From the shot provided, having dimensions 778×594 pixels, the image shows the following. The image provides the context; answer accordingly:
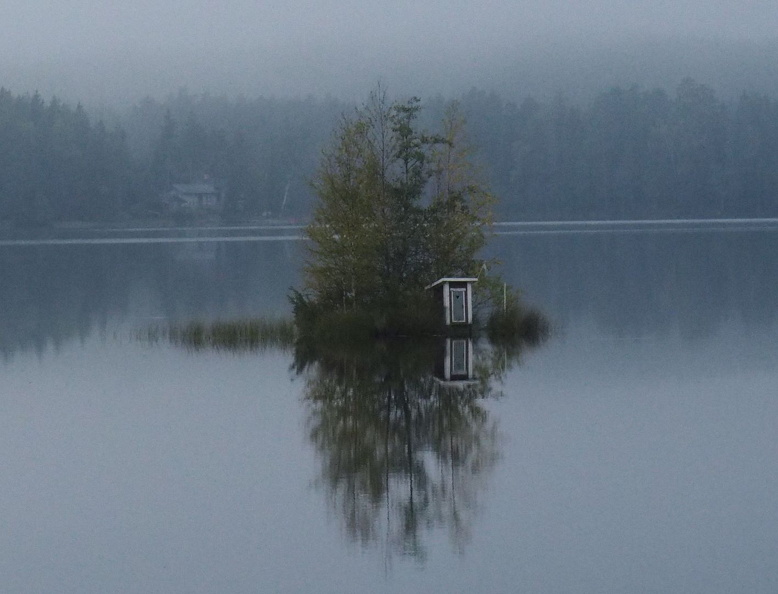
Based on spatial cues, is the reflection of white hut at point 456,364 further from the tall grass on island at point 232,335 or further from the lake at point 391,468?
the tall grass on island at point 232,335

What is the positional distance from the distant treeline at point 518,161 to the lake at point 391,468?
108997 millimetres

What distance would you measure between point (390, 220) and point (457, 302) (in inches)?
85.5

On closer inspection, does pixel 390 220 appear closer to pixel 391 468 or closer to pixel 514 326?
pixel 514 326

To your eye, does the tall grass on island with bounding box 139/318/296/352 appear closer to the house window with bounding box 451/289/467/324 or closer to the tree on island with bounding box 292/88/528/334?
the tree on island with bounding box 292/88/528/334

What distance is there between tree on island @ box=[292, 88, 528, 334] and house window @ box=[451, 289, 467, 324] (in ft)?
1.63

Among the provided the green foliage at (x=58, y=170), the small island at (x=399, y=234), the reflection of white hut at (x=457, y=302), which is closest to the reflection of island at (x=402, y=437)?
the reflection of white hut at (x=457, y=302)

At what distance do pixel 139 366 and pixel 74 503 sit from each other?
401 inches

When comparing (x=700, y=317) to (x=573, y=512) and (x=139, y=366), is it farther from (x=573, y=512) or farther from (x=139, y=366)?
(x=573, y=512)

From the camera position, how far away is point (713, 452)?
45.5 feet

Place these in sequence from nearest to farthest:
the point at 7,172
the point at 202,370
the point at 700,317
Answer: the point at 202,370, the point at 700,317, the point at 7,172

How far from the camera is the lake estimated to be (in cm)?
982

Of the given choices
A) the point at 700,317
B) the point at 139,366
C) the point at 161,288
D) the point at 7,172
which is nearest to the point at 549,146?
the point at 7,172

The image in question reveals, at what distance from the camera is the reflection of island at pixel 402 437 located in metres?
11.1

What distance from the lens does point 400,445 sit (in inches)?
561
